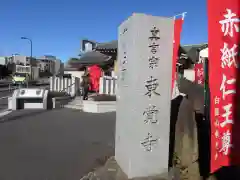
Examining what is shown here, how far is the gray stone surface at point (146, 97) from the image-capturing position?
4.68 meters

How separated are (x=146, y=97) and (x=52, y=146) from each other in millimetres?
3807

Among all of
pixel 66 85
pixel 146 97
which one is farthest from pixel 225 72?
pixel 66 85

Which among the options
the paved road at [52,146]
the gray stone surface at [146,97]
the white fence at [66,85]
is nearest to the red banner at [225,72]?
the gray stone surface at [146,97]

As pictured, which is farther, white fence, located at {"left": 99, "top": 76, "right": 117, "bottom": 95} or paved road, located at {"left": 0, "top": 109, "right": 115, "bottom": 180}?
white fence, located at {"left": 99, "top": 76, "right": 117, "bottom": 95}

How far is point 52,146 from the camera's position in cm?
752

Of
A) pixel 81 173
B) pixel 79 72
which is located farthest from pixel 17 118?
pixel 79 72

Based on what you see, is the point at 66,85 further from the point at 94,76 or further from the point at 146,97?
the point at 146,97

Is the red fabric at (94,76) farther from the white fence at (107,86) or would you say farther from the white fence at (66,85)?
the white fence at (66,85)

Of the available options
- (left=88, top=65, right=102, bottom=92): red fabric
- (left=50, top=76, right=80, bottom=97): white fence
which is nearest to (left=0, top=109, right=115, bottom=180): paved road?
(left=88, top=65, right=102, bottom=92): red fabric

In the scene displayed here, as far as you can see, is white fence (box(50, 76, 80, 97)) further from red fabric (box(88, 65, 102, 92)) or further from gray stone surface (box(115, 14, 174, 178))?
gray stone surface (box(115, 14, 174, 178))

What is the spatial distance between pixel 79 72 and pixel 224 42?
25.8 m

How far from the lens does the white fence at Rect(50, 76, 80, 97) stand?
1998 cm

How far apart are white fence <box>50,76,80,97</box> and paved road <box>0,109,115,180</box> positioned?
7.45 metres

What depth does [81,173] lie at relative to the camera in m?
5.56
